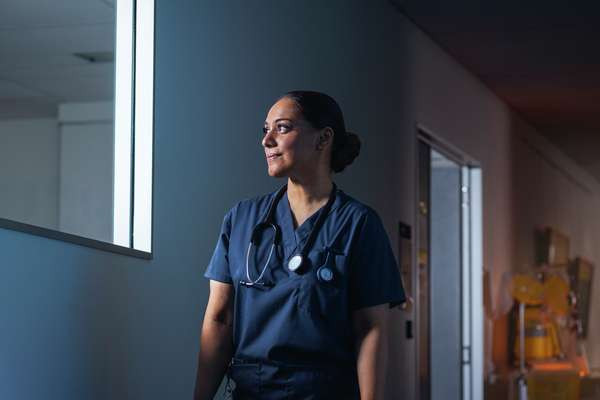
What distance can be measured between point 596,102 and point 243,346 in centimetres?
660

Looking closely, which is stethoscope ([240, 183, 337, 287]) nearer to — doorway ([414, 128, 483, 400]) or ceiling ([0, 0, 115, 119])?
ceiling ([0, 0, 115, 119])

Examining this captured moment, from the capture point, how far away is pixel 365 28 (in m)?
5.57

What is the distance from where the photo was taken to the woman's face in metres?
2.44

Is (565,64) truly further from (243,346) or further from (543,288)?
(243,346)

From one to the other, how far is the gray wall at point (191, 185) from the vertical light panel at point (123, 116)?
0.31ft

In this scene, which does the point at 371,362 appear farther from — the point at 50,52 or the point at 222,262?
the point at 50,52

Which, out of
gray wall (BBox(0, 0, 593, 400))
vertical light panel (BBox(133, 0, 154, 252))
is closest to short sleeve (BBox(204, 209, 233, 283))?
gray wall (BBox(0, 0, 593, 400))

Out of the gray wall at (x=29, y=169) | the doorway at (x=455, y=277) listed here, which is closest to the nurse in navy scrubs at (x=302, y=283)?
the gray wall at (x=29, y=169)

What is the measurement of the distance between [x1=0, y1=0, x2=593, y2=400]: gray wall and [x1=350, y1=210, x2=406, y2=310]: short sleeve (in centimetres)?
87

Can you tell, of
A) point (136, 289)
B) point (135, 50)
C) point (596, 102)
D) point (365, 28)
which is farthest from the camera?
point (596, 102)

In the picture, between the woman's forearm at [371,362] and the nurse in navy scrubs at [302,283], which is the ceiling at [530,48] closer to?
the nurse in navy scrubs at [302,283]

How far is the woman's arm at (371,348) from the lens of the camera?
2369mm

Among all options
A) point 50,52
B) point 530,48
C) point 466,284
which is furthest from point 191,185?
point 466,284

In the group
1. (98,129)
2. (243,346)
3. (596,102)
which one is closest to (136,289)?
(243,346)
